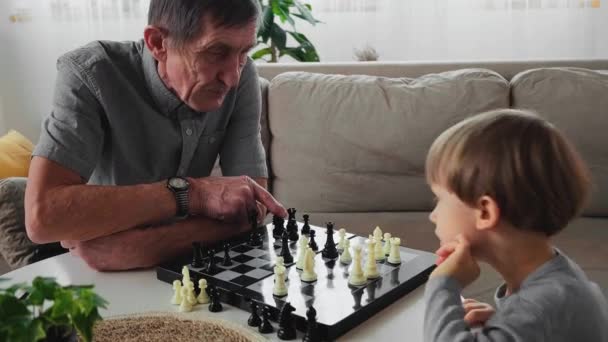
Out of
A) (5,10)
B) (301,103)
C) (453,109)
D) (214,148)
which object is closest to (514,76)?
(453,109)

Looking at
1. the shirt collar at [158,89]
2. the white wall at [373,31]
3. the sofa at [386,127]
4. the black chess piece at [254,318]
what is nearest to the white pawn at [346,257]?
the black chess piece at [254,318]

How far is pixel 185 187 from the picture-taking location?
137 cm

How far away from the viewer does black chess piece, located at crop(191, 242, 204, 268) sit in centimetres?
119

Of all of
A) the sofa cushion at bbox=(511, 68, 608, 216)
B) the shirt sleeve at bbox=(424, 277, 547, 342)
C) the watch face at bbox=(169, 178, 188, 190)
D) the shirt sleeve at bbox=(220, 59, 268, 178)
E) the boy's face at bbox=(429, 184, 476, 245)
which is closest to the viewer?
the shirt sleeve at bbox=(424, 277, 547, 342)

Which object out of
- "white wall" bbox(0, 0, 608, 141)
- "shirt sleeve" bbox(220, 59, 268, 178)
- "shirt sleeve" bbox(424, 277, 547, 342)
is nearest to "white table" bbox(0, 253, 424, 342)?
"shirt sleeve" bbox(424, 277, 547, 342)

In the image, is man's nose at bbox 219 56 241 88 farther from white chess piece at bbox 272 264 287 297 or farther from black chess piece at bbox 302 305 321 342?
black chess piece at bbox 302 305 321 342

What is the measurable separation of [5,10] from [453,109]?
8.87 feet

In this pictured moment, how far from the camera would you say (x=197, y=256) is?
3.94 feet

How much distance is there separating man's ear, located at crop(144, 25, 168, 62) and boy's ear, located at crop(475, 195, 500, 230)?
A: 922 mm

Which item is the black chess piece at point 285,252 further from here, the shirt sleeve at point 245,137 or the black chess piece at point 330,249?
the shirt sleeve at point 245,137

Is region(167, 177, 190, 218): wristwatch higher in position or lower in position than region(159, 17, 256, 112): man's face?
lower

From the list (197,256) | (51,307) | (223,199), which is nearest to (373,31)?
(223,199)

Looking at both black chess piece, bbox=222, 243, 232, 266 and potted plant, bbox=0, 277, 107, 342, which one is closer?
potted plant, bbox=0, 277, 107, 342

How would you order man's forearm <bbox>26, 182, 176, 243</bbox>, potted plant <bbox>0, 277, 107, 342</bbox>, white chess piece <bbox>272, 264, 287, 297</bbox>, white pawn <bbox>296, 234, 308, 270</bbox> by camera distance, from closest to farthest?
potted plant <bbox>0, 277, 107, 342</bbox>
white chess piece <bbox>272, 264, 287, 297</bbox>
white pawn <bbox>296, 234, 308, 270</bbox>
man's forearm <bbox>26, 182, 176, 243</bbox>
